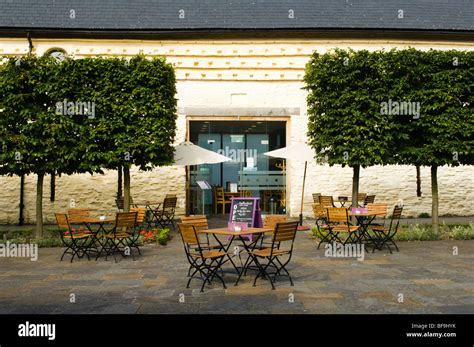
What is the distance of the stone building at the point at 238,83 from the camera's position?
57.5ft

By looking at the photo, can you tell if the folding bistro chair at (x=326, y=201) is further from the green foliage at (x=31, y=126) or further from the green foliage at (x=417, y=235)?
the green foliage at (x=31, y=126)

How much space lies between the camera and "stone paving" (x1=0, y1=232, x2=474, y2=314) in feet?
20.7

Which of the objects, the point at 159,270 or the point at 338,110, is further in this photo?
the point at 338,110

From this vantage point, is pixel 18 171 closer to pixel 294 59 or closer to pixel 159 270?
pixel 159 270

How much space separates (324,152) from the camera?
43.2 ft

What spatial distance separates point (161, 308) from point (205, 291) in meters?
1.10

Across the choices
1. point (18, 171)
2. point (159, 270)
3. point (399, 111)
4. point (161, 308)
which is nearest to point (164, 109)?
point (18, 171)

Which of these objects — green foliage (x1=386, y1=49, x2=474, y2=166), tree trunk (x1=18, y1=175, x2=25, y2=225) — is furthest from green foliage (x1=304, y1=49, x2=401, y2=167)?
tree trunk (x1=18, y1=175, x2=25, y2=225)

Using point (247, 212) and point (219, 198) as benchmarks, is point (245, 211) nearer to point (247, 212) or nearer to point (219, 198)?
point (247, 212)

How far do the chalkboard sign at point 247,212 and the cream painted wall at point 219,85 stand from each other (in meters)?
5.82

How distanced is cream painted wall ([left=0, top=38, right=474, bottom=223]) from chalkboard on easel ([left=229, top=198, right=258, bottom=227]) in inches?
228

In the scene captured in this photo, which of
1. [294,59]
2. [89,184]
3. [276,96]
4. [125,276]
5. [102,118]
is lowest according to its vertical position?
[125,276]

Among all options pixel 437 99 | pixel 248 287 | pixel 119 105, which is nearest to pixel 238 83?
pixel 119 105

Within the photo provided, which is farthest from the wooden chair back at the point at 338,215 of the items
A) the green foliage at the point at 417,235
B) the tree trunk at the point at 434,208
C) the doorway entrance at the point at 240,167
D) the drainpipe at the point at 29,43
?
the drainpipe at the point at 29,43
